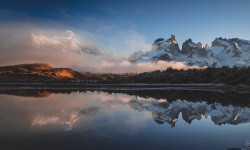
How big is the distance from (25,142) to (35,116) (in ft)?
48.7

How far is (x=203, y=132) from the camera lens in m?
27.6

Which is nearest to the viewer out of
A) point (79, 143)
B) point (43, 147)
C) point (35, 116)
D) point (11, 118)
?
point (43, 147)

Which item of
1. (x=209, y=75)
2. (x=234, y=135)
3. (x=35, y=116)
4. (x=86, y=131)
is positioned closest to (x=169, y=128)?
(x=234, y=135)

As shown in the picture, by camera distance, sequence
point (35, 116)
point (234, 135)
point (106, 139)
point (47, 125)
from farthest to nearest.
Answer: point (35, 116) < point (47, 125) < point (234, 135) < point (106, 139)

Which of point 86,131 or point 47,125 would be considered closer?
point 86,131

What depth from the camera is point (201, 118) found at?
123ft

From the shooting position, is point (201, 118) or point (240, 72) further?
point (240, 72)

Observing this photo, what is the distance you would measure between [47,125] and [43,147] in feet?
31.7

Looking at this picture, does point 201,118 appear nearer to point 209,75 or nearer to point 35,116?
point 35,116

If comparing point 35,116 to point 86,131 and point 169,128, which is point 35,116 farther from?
point 169,128

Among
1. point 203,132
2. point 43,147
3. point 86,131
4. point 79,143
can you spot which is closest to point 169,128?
point 203,132

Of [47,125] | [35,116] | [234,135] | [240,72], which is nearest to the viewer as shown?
[234,135]

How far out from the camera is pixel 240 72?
142m

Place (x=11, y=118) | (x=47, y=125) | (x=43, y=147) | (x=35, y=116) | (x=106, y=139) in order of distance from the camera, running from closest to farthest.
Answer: (x=43, y=147) → (x=106, y=139) → (x=47, y=125) → (x=11, y=118) → (x=35, y=116)
